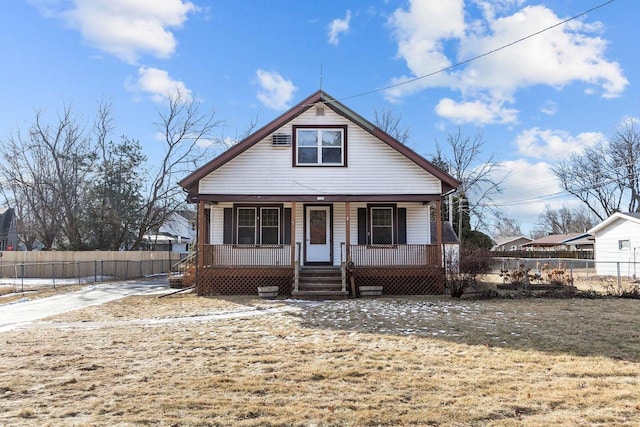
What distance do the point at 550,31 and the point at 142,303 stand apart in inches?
528

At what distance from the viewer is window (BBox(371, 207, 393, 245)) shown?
17219mm

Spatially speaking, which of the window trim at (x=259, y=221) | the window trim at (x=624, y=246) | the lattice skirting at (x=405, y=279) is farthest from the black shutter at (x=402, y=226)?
the window trim at (x=624, y=246)

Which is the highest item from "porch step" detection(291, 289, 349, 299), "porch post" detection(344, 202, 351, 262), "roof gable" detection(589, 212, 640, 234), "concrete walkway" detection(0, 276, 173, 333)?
"roof gable" detection(589, 212, 640, 234)

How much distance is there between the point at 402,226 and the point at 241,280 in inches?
245

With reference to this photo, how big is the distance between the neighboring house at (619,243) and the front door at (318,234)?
16.1 m

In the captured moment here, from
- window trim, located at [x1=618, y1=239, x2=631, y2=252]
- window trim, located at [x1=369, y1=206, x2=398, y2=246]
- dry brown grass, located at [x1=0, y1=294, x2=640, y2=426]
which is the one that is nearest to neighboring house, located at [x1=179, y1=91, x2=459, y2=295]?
window trim, located at [x1=369, y1=206, x2=398, y2=246]

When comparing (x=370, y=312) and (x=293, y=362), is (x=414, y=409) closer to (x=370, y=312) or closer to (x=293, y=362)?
(x=293, y=362)

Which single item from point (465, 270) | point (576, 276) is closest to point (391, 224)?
point (465, 270)

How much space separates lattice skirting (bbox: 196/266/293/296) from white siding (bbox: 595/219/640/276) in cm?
1807

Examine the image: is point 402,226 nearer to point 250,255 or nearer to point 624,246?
point 250,255

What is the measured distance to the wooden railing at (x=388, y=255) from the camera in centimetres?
1605

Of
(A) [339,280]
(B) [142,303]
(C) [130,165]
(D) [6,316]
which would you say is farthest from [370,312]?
(C) [130,165]

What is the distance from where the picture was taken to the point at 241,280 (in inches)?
618

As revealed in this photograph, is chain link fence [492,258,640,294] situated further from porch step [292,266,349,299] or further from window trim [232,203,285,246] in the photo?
window trim [232,203,285,246]
